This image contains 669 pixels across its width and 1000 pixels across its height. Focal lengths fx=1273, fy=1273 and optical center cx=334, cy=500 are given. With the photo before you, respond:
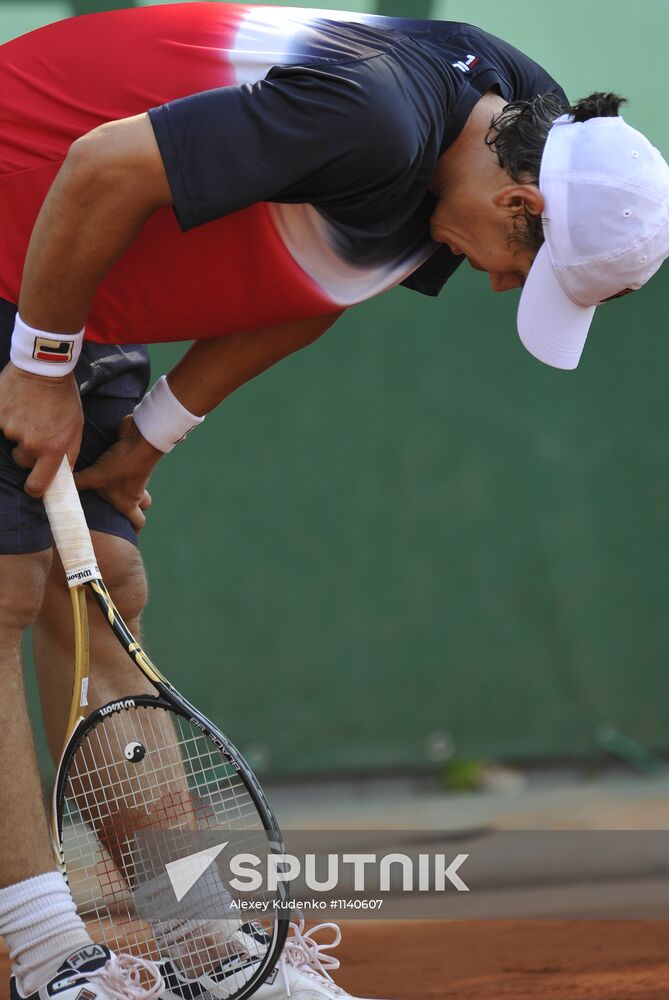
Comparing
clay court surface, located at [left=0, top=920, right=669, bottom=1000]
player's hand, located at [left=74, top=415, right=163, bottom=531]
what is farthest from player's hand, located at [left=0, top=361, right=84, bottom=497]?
clay court surface, located at [left=0, top=920, right=669, bottom=1000]

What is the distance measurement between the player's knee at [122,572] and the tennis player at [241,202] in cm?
21

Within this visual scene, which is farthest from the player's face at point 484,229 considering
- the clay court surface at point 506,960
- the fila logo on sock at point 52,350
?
the clay court surface at point 506,960

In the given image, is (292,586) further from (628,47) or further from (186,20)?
(186,20)

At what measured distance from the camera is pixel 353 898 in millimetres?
3123

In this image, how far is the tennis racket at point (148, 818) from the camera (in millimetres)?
1798

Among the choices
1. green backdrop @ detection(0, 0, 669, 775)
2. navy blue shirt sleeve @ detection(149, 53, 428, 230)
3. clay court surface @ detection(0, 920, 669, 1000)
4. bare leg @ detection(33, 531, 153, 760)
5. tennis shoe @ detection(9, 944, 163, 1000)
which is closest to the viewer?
navy blue shirt sleeve @ detection(149, 53, 428, 230)

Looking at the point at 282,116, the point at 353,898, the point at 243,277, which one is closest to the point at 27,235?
the point at 243,277

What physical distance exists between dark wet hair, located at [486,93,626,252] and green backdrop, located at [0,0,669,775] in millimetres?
2169

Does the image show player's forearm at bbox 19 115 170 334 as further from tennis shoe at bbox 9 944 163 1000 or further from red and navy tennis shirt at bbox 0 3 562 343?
tennis shoe at bbox 9 944 163 1000

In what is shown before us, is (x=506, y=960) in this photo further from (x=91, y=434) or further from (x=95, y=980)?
(x=91, y=434)

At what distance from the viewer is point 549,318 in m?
1.93

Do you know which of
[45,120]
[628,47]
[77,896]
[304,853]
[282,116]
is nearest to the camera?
[282,116]

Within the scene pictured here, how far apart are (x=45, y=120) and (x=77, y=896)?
3.76 feet

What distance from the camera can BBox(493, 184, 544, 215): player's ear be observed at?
1806 millimetres
